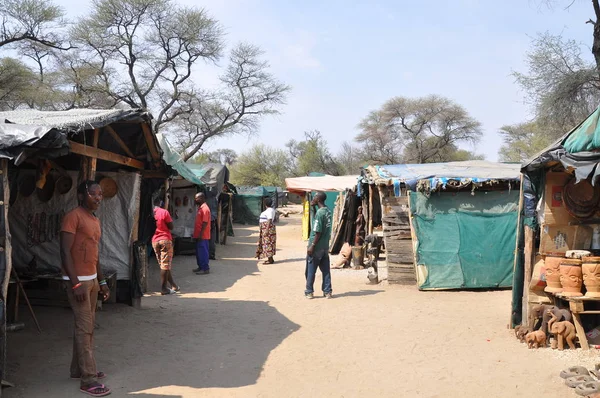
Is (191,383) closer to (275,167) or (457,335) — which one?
(457,335)

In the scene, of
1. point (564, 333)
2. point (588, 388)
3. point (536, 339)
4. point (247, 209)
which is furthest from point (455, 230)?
point (247, 209)

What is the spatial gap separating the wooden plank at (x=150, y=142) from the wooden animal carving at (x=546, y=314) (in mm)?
5575

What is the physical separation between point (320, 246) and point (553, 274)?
3.83 meters

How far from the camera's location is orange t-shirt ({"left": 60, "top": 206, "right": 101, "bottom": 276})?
435 cm

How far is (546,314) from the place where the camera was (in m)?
5.93

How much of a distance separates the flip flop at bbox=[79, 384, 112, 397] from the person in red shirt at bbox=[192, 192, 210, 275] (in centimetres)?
669

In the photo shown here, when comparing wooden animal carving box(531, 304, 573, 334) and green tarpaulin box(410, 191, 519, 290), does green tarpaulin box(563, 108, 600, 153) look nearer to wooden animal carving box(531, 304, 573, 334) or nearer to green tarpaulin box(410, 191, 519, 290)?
wooden animal carving box(531, 304, 573, 334)

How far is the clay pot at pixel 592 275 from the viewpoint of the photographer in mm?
5590

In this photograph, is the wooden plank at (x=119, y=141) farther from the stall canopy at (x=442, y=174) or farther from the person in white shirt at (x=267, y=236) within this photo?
the person in white shirt at (x=267, y=236)

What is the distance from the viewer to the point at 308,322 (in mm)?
7293

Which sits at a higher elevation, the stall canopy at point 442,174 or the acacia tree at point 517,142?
the acacia tree at point 517,142

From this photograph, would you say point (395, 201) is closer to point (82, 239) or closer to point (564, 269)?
Answer: point (564, 269)

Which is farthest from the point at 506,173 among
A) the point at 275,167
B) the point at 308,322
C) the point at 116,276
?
the point at 275,167

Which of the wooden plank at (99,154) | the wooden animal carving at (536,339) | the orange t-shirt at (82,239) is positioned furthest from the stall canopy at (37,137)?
the wooden animal carving at (536,339)
